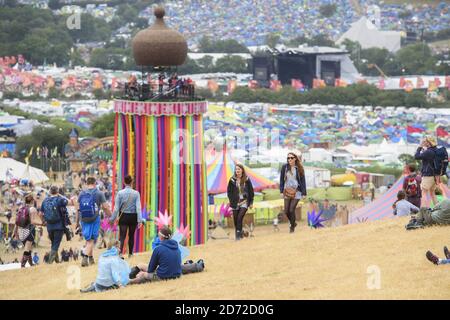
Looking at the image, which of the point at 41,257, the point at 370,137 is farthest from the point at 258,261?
the point at 370,137

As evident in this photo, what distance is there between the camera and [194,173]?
23.6 meters

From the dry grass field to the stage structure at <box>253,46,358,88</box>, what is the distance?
252ft

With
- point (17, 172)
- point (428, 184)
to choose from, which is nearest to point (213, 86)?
point (17, 172)

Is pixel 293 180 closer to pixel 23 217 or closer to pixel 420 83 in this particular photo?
pixel 23 217

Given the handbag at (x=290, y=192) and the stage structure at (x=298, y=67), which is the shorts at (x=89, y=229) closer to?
the handbag at (x=290, y=192)

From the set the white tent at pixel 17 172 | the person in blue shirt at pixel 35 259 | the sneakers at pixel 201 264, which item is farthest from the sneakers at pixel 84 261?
the white tent at pixel 17 172

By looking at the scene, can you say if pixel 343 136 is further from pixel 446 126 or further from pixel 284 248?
pixel 284 248

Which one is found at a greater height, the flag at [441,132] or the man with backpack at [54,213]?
the man with backpack at [54,213]

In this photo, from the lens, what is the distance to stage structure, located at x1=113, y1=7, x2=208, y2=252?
2328 cm

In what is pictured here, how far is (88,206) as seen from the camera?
669 inches

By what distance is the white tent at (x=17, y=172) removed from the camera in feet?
147

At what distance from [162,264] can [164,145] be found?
799 cm

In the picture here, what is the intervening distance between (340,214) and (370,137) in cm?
2840

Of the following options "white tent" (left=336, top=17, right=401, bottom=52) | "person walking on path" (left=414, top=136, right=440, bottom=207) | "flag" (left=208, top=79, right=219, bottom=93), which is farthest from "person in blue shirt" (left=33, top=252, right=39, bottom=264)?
"white tent" (left=336, top=17, right=401, bottom=52)
